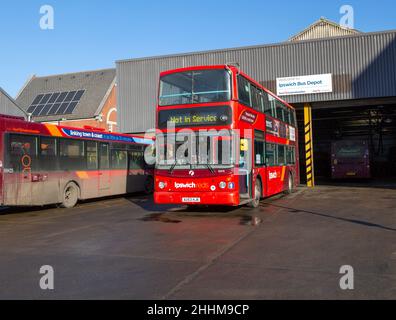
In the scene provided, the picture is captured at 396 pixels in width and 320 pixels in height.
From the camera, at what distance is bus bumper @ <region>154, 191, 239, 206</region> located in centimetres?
1120

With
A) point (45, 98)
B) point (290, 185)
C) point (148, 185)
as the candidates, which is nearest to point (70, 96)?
point (45, 98)

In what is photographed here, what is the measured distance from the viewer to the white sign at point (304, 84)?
2234 cm

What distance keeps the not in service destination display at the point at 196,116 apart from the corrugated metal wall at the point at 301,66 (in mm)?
12733

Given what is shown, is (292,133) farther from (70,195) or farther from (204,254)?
(204,254)

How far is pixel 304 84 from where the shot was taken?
22719 millimetres

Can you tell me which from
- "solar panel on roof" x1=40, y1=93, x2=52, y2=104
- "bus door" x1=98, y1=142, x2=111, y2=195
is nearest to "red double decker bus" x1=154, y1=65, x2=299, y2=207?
"bus door" x1=98, y1=142, x2=111, y2=195

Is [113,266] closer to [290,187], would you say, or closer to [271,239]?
[271,239]

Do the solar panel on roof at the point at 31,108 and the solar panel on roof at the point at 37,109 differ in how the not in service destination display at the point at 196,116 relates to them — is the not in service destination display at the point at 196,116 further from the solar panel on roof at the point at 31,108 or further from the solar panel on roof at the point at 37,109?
the solar panel on roof at the point at 31,108

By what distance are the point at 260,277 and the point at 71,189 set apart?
11.1m

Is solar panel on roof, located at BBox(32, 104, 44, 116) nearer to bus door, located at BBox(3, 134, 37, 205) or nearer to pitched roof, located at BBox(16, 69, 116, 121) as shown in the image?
pitched roof, located at BBox(16, 69, 116, 121)

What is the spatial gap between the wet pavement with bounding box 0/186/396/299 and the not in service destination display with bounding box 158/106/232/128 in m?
2.56

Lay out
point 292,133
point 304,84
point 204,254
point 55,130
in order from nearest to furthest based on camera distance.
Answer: point 204,254, point 55,130, point 292,133, point 304,84

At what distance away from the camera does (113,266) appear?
247 inches

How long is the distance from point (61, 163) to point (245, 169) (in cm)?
659
